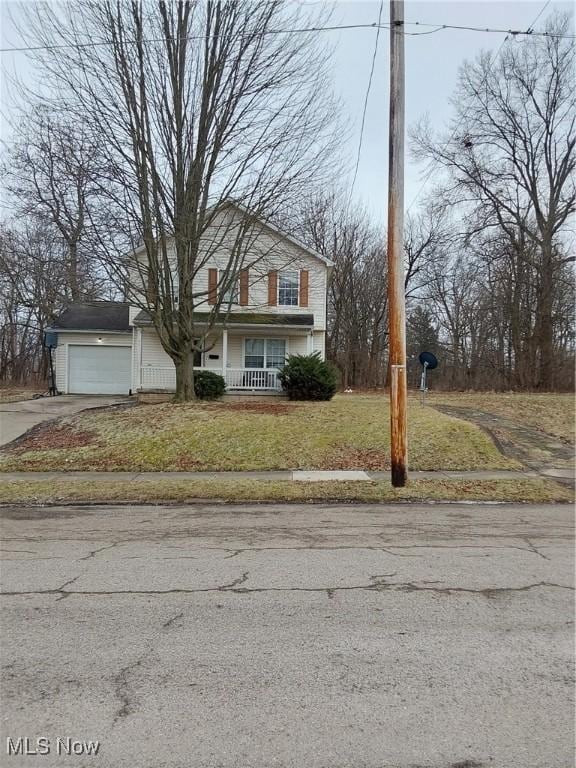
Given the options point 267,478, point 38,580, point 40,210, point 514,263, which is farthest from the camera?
point 514,263

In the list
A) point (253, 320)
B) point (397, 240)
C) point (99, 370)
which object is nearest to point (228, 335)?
point (253, 320)

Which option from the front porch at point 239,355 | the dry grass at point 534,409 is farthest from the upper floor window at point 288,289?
the dry grass at point 534,409

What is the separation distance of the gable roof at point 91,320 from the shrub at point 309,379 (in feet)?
32.7

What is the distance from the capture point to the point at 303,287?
22688mm

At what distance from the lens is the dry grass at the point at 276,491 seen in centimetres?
810

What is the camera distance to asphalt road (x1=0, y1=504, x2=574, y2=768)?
237 centimetres

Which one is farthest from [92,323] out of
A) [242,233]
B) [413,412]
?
[413,412]

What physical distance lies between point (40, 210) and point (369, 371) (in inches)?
1029

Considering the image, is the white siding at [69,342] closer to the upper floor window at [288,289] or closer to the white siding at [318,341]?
the upper floor window at [288,289]

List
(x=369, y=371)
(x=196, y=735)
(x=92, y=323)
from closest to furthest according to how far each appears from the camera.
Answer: (x=196, y=735) < (x=92, y=323) < (x=369, y=371)

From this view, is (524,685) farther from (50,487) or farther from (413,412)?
(413,412)

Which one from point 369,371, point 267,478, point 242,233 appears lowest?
point 267,478

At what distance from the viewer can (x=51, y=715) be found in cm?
256

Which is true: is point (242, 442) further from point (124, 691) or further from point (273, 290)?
point (273, 290)
